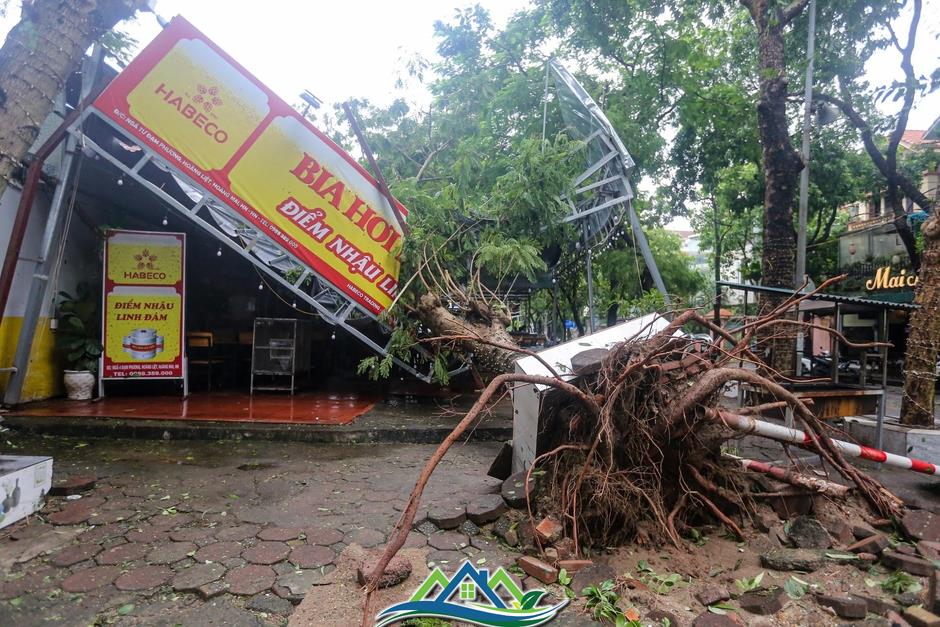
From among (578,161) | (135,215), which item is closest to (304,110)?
(135,215)

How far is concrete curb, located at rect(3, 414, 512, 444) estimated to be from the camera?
623 centimetres

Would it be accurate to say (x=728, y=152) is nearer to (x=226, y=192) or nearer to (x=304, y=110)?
(x=304, y=110)

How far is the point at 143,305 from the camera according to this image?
762 cm

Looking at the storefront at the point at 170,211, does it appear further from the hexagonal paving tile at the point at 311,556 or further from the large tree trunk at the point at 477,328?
the hexagonal paving tile at the point at 311,556

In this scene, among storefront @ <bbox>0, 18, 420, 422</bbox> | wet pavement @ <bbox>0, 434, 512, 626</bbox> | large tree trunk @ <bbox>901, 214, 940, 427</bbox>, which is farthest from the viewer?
storefront @ <bbox>0, 18, 420, 422</bbox>

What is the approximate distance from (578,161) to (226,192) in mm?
5164

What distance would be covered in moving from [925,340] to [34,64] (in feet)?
27.4

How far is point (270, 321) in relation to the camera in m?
8.63

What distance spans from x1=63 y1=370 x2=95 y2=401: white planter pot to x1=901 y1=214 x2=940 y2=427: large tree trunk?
1039cm

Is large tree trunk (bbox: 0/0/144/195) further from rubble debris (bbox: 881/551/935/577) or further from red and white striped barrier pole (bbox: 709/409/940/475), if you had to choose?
rubble debris (bbox: 881/551/935/577)

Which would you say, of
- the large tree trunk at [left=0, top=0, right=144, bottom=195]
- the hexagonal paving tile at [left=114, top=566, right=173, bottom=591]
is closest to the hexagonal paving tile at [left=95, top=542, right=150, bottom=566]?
the hexagonal paving tile at [left=114, top=566, right=173, bottom=591]

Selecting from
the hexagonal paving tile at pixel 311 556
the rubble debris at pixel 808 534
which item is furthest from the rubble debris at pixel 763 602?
the hexagonal paving tile at pixel 311 556

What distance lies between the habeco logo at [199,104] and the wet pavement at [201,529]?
3.96 meters

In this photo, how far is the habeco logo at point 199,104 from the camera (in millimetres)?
6883
